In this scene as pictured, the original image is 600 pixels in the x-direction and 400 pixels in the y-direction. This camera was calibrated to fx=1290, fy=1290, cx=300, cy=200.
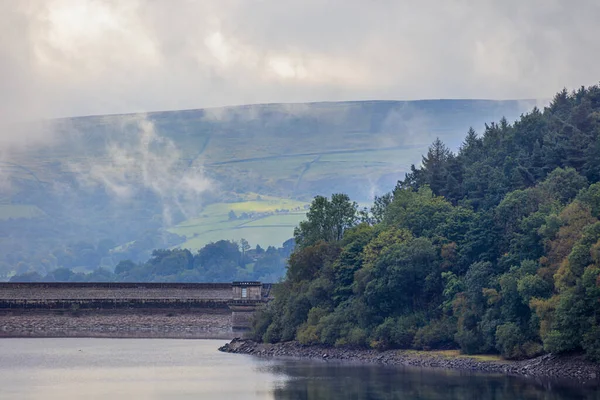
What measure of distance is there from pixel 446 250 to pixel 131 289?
164ft

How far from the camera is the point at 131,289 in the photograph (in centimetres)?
13825

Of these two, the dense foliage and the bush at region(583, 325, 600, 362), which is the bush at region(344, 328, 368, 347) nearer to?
the dense foliage

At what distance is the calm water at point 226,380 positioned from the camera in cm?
7025

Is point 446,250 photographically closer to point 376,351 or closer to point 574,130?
point 376,351

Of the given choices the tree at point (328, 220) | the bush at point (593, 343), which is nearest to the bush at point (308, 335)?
the tree at point (328, 220)

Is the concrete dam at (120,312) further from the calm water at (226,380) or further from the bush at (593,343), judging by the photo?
the bush at (593,343)

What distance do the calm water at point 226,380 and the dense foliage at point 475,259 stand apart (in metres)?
5.64

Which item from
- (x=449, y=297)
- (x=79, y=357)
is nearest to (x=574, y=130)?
(x=449, y=297)

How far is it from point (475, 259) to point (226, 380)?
24.0m

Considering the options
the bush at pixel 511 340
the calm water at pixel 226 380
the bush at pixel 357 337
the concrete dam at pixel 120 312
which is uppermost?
the concrete dam at pixel 120 312

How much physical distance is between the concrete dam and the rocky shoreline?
17806 mm

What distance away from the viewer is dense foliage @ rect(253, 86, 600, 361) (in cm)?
8131

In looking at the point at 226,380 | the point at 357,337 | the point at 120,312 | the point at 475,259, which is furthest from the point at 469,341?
the point at 120,312

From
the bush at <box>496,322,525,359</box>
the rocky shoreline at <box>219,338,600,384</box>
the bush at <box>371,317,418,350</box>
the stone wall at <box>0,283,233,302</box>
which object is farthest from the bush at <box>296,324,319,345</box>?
the stone wall at <box>0,283,233,302</box>
